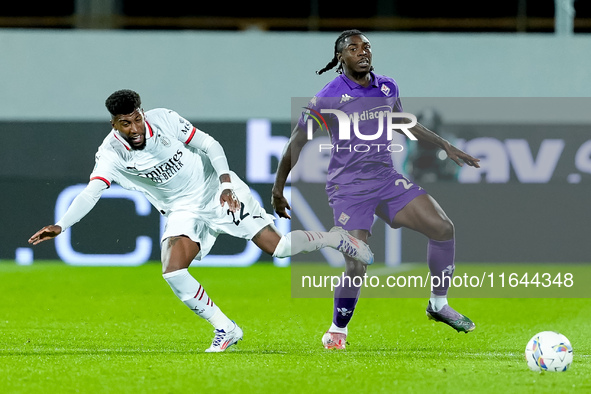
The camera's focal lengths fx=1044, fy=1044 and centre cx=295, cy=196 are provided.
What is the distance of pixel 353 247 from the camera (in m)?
7.07

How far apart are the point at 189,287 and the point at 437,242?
1760 millimetres

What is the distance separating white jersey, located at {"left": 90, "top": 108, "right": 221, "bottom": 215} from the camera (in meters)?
7.04

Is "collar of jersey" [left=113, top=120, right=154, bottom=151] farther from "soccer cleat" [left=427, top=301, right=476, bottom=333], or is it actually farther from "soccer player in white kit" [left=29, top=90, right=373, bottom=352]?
"soccer cleat" [left=427, top=301, right=476, bottom=333]

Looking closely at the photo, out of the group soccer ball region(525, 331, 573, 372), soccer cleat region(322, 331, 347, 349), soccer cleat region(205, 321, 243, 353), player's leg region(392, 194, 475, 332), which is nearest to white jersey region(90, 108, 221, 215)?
soccer cleat region(205, 321, 243, 353)

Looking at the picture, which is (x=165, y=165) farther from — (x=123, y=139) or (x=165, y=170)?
(x=123, y=139)

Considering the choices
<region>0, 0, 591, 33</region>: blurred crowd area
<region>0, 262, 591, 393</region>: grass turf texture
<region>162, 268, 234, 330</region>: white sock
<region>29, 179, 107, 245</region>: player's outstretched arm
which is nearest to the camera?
<region>0, 262, 591, 393</region>: grass turf texture

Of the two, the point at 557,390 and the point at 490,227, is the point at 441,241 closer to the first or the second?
the point at 557,390

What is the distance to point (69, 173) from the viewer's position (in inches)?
548

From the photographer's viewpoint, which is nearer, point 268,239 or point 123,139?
point 123,139

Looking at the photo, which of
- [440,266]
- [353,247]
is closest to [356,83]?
[353,247]

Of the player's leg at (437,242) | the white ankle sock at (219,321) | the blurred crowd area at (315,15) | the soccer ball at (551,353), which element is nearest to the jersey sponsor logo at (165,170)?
the white ankle sock at (219,321)

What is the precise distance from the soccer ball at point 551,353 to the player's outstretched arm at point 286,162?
1945 mm

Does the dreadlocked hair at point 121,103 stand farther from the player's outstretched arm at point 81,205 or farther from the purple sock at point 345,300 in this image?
the purple sock at point 345,300

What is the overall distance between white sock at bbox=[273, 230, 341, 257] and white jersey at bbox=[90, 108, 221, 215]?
650mm
